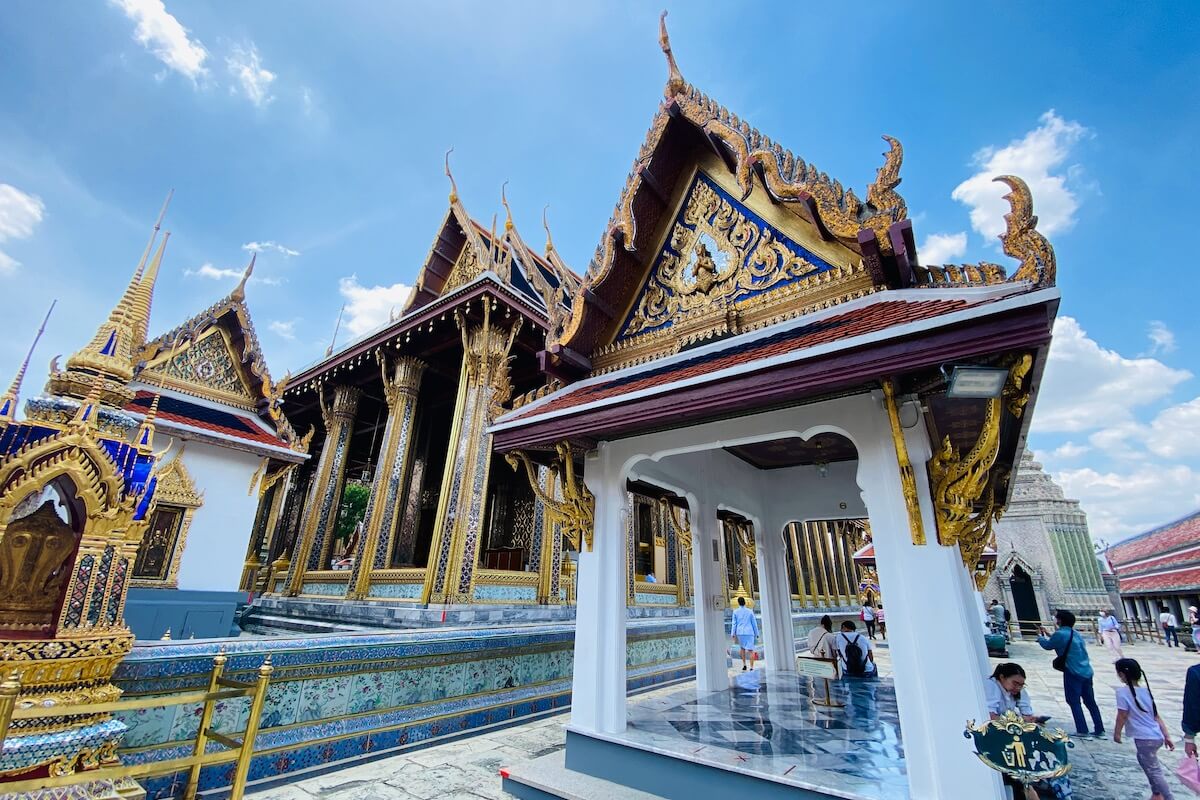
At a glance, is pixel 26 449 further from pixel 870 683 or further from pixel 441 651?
pixel 870 683

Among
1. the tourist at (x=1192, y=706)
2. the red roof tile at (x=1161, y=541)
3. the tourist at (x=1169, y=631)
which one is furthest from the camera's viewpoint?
the red roof tile at (x=1161, y=541)

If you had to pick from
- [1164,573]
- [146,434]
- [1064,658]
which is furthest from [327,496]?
[1164,573]

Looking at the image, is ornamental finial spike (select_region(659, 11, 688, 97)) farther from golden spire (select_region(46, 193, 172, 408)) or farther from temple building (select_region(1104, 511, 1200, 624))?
temple building (select_region(1104, 511, 1200, 624))

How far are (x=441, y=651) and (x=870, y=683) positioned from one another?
5.49m

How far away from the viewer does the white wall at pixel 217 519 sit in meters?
7.04

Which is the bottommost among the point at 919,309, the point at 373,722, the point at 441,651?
the point at 373,722

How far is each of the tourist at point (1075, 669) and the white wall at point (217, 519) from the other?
1039 cm

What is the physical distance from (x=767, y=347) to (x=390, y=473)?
741cm

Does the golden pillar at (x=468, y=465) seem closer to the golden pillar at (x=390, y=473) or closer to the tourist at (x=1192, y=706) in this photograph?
the golden pillar at (x=390, y=473)

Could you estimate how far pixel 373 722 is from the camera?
4.70m

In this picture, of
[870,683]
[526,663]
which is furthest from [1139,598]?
[526,663]

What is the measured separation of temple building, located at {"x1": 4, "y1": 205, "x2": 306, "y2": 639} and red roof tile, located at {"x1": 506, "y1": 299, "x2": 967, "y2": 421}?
17.6 ft

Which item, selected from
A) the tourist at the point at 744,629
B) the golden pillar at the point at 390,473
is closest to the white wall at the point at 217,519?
the golden pillar at the point at 390,473

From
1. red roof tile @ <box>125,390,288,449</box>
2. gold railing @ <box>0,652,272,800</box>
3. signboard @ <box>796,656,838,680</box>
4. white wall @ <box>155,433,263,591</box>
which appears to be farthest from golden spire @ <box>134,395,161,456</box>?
signboard @ <box>796,656,838,680</box>
